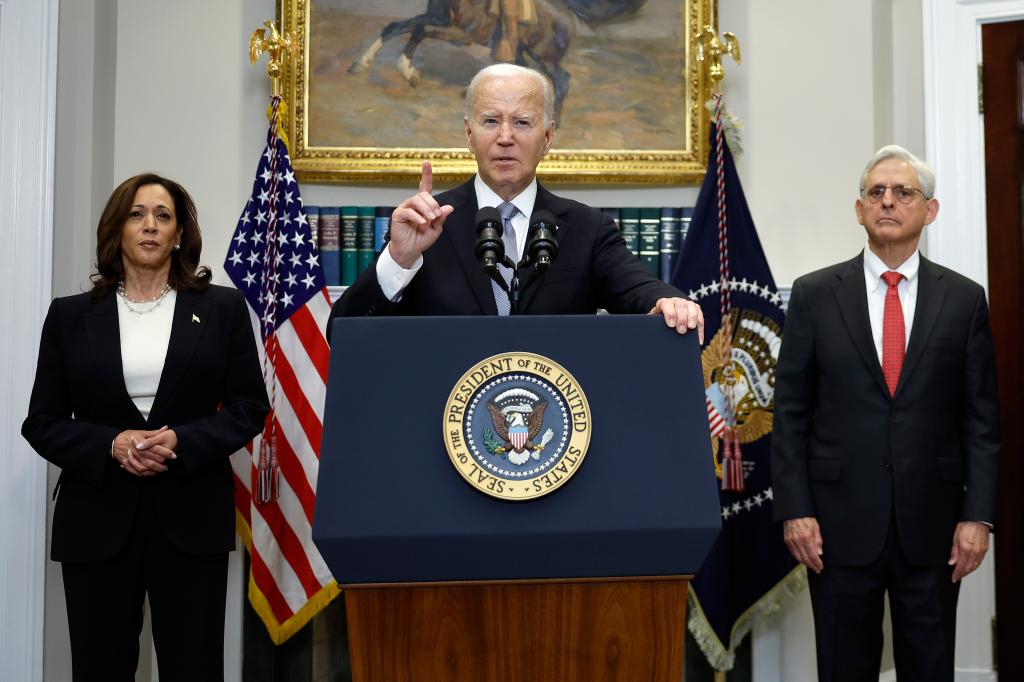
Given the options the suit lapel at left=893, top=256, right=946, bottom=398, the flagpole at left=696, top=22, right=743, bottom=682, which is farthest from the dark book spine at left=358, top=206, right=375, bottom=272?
the suit lapel at left=893, top=256, right=946, bottom=398

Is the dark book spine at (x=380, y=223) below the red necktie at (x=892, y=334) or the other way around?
the other way around

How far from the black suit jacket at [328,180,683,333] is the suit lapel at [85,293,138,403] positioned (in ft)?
4.05

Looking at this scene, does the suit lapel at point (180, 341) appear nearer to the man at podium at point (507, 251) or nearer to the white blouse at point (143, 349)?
the white blouse at point (143, 349)

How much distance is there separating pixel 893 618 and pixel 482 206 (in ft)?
5.90

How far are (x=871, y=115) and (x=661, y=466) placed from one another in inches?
129

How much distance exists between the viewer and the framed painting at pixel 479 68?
4.35m

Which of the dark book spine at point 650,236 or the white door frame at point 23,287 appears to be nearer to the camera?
the white door frame at point 23,287

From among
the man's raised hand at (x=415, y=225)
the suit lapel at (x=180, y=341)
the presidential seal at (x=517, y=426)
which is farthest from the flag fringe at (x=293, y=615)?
the presidential seal at (x=517, y=426)

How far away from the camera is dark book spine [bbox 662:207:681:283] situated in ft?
14.0

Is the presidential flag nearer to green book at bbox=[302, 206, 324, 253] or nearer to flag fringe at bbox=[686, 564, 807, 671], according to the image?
flag fringe at bbox=[686, 564, 807, 671]

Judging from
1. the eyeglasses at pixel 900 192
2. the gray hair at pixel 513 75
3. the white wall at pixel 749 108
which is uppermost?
the white wall at pixel 749 108

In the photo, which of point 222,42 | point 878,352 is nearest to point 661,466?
point 878,352

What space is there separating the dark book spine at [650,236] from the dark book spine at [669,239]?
24 millimetres

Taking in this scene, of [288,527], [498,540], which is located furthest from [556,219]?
[288,527]
